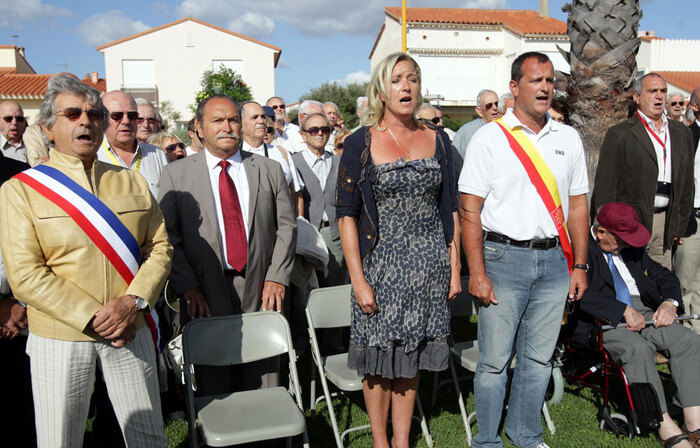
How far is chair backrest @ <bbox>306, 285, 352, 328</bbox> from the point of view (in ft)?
12.8

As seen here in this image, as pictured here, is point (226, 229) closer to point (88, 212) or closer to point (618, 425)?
point (88, 212)

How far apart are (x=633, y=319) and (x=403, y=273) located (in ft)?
5.95


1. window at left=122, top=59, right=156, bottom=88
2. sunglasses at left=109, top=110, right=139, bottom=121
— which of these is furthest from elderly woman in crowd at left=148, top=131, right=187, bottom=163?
window at left=122, top=59, right=156, bottom=88

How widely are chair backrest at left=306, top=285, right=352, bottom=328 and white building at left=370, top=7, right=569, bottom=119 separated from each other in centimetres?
3739

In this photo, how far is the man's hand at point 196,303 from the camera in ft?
11.1

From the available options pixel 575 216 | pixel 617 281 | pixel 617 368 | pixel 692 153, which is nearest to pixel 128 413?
pixel 575 216

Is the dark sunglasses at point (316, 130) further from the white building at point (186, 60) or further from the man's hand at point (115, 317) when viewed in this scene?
the white building at point (186, 60)

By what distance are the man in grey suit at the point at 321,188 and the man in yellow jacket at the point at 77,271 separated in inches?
114

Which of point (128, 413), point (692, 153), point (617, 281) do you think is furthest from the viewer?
point (692, 153)

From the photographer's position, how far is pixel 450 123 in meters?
29.9

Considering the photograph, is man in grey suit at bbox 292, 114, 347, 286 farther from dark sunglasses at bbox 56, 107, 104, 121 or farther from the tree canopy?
the tree canopy

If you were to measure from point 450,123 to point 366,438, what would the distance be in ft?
90.1

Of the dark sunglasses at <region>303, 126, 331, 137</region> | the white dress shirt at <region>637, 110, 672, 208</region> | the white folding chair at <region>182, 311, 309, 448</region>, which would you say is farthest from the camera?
the dark sunglasses at <region>303, 126, 331, 137</region>

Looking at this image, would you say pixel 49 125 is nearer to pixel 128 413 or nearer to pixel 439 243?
pixel 128 413
